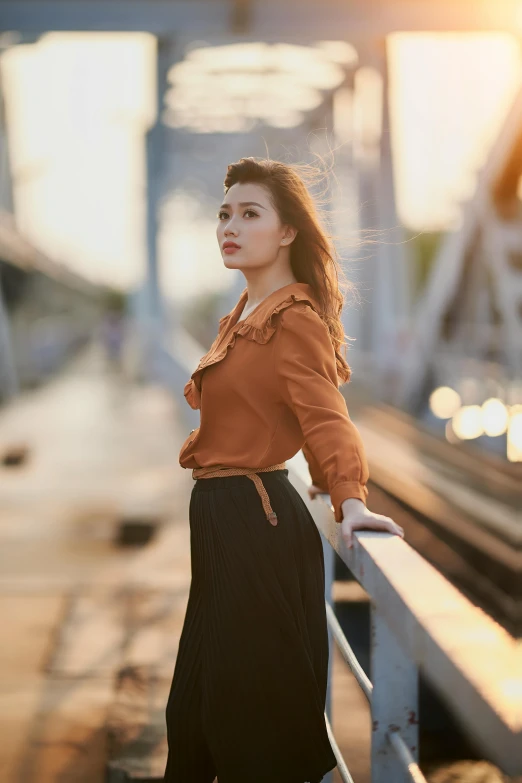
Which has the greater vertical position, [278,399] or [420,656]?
[278,399]

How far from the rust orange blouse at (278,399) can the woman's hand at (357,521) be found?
0.02 metres

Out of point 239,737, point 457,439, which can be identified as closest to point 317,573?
point 239,737

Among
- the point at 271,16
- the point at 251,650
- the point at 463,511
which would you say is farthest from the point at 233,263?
the point at 463,511

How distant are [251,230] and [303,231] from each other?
13 cm

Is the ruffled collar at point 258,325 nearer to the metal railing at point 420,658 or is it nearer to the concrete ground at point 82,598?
the metal railing at point 420,658

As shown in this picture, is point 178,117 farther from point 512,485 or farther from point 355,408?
point 512,485

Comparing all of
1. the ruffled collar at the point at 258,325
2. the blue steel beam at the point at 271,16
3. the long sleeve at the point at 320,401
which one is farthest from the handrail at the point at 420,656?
the blue steel beam at the point at 271,16

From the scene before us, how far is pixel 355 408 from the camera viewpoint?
43.5 ft

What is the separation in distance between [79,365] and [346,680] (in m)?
29.2

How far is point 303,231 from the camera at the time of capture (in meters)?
2.03

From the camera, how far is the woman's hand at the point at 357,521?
1691 mm

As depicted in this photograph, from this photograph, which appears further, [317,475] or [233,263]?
[317,475]

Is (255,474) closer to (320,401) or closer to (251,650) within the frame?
(320,401)

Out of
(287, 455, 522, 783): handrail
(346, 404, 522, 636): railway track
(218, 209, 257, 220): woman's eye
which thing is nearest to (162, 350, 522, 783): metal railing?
(287, 455, 522, 783): handrail
